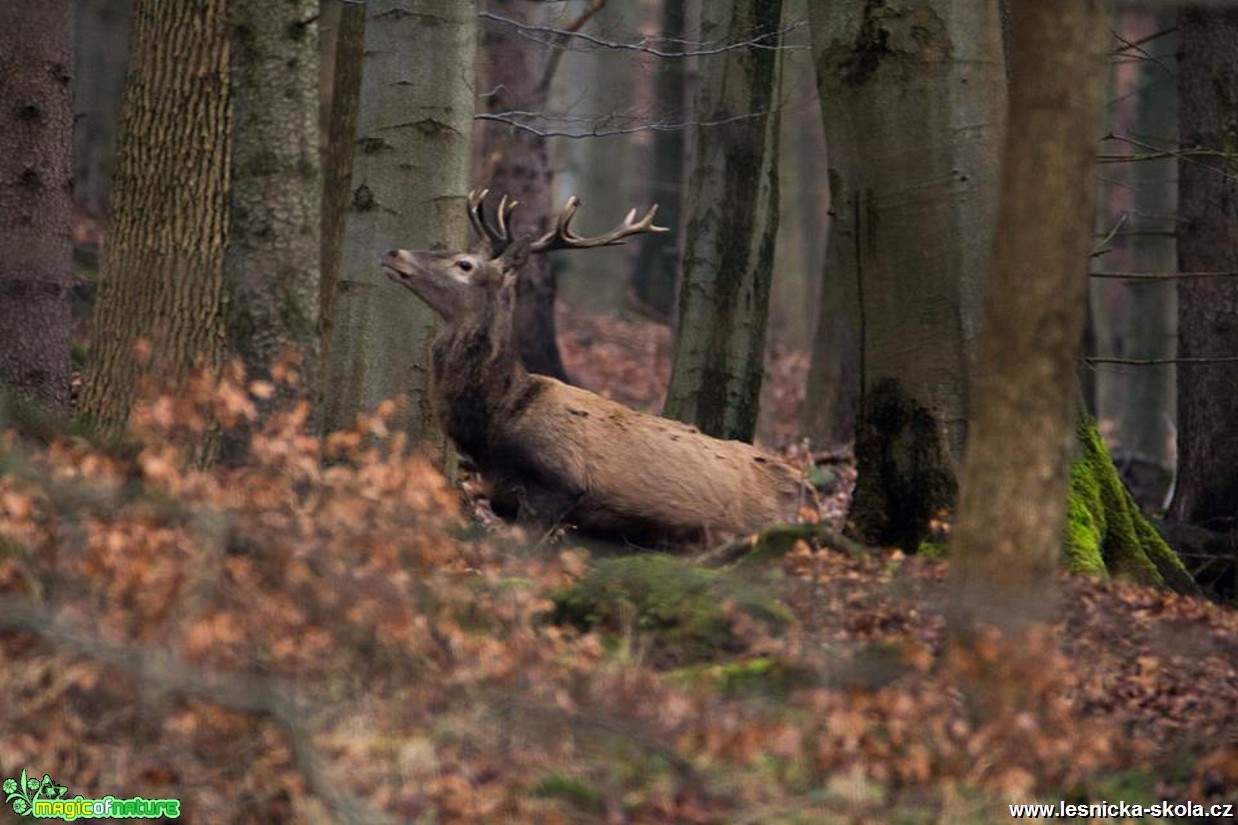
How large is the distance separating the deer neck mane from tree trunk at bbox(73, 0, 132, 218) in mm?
13944

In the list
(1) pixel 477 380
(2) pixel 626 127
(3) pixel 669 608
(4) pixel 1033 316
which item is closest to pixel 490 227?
(1) pixel 477 380

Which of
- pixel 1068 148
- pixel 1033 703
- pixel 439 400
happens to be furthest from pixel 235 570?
pixel 439 400

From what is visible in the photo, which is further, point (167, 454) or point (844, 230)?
point (844, 230)

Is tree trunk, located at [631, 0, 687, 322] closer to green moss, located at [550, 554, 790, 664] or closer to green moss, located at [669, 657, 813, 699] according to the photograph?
green moss, located at [550, 554, 790, 664]

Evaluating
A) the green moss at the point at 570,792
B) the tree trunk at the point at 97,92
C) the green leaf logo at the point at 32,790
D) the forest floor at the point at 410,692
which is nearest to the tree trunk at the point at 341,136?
the forest floor at the point at 410,692

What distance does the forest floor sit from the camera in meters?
6.01

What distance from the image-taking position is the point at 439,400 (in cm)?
1115

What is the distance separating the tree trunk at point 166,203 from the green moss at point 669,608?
4121 millimetres

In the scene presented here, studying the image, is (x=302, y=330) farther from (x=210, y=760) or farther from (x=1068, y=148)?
(x=1068, y=148)

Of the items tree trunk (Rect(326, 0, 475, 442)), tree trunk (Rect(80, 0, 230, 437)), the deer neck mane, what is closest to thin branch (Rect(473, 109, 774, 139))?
tree trunk (Rect(326, 0, 475, 442))

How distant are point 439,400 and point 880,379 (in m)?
2.97

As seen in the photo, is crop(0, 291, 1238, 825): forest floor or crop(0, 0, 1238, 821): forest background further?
crop(0, 0, 1238, 821): forest background

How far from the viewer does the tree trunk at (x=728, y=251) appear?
1410cm

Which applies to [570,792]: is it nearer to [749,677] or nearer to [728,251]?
[749,677]
